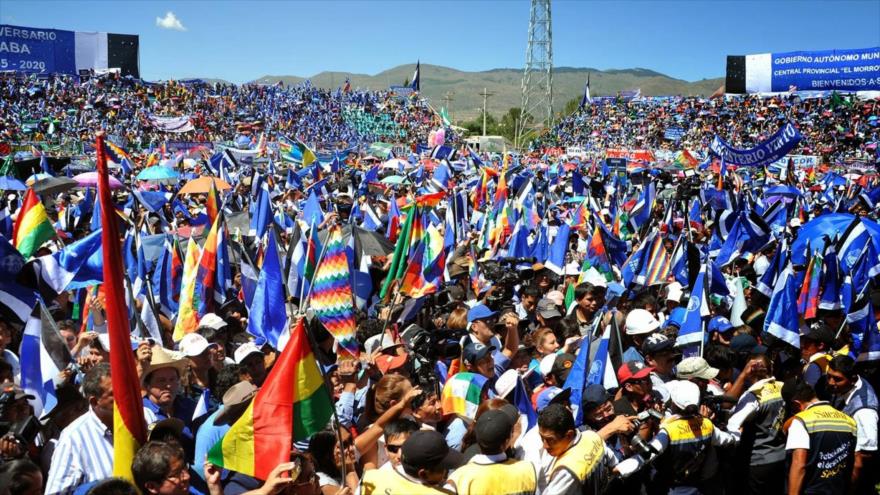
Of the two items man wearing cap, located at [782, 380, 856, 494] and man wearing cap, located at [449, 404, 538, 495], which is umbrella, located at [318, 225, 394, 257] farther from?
man wearing cap, located at [449, 404, 538, 495]

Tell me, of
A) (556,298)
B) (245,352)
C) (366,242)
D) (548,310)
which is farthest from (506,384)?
(366,242)

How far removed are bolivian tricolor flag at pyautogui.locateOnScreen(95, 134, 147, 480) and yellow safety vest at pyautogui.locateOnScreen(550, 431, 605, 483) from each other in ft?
6.35

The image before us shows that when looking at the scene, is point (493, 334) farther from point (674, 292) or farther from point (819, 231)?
point (819, 231)

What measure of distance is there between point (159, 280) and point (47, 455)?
14.1ft

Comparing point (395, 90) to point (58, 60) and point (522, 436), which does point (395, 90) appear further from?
point (522, 436)

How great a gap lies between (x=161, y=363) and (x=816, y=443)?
383 centimetres

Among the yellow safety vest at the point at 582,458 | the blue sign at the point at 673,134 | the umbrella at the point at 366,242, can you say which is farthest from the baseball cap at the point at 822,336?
the blue sign at the point at 673,134

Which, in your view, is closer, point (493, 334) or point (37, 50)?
point (493, 334)

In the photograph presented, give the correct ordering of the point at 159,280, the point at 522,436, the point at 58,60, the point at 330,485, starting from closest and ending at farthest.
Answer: the point at 330,485 → the point at 522,436 → the point at 159,280 → the point at 58,60

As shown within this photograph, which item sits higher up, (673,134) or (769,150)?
(673,134)

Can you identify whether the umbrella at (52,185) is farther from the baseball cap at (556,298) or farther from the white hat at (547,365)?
the white hat at (547,365)

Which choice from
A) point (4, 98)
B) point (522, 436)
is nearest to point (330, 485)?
point (522, 436)

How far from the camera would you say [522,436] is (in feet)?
13.5

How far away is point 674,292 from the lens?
8047 millimetres
